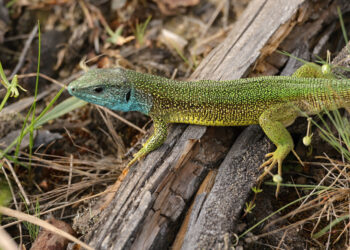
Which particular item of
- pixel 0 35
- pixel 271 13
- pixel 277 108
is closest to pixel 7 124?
pixel 0 35

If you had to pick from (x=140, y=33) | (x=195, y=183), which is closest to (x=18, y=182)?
(x=195, y=183)

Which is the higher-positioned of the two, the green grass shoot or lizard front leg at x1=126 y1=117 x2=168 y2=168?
the green grass shoot

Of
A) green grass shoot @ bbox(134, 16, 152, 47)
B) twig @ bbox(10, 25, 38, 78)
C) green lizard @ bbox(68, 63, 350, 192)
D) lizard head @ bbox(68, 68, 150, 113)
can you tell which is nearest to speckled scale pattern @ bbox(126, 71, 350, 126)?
green lizard @ bbox(68, 63, 350, 192)

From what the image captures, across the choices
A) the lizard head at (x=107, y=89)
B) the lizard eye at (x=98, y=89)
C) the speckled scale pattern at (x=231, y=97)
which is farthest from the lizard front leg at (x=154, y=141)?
the lizard eye at (x=98, y=89)

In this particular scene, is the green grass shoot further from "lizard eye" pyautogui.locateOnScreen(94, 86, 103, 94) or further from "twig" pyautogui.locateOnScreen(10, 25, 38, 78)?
"lizard eye" pyautogui.locateOnScreen(94, 86, 103, 94)

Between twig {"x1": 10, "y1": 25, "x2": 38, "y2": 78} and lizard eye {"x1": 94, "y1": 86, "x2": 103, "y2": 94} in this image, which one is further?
twig {"x1": 10, "y1": 25, "x2": 38, "y2": 78}

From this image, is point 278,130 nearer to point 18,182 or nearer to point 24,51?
point 18,182

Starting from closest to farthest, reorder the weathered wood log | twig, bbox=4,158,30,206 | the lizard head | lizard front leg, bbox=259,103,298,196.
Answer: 1. the weathered wood log
2. lizard front leg, bbox=259,103,298,196
3. the lizard head
4. twig, bbox=4,158,30,206

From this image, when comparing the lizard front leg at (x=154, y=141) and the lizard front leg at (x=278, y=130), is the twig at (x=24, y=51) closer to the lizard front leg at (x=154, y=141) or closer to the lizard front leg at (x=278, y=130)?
the lizard front leg at (x=154, y=141)
